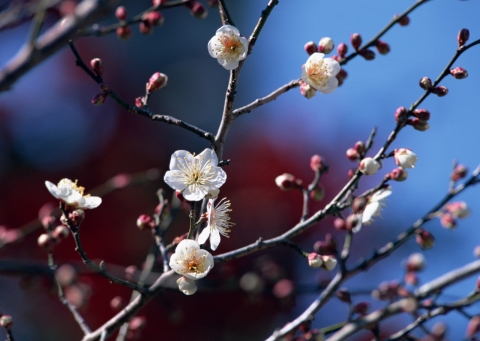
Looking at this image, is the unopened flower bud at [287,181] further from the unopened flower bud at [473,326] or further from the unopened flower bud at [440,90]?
the unopened flower bud at [473,326]

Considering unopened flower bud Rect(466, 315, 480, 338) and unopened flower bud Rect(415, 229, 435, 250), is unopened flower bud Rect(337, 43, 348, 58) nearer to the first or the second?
unopened flower bud Rect(415, 229, 435, 250)

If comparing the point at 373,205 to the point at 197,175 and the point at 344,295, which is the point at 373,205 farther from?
the point at 197,175

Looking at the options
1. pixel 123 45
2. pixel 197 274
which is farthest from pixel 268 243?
pixel 123 45

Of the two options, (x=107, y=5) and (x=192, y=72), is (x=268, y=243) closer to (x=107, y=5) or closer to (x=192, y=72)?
(x=107, y=5)

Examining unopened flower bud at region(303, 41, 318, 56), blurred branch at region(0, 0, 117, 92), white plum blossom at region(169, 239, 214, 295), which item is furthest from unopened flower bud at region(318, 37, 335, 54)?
blurred branch at region(0, 0, 117, 92)

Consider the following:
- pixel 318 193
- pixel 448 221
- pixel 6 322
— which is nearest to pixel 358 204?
pixel 318 193

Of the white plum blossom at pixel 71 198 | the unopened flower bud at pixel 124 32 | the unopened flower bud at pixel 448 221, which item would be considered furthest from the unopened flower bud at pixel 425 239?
the unopened flower bud at pixel 124 32
